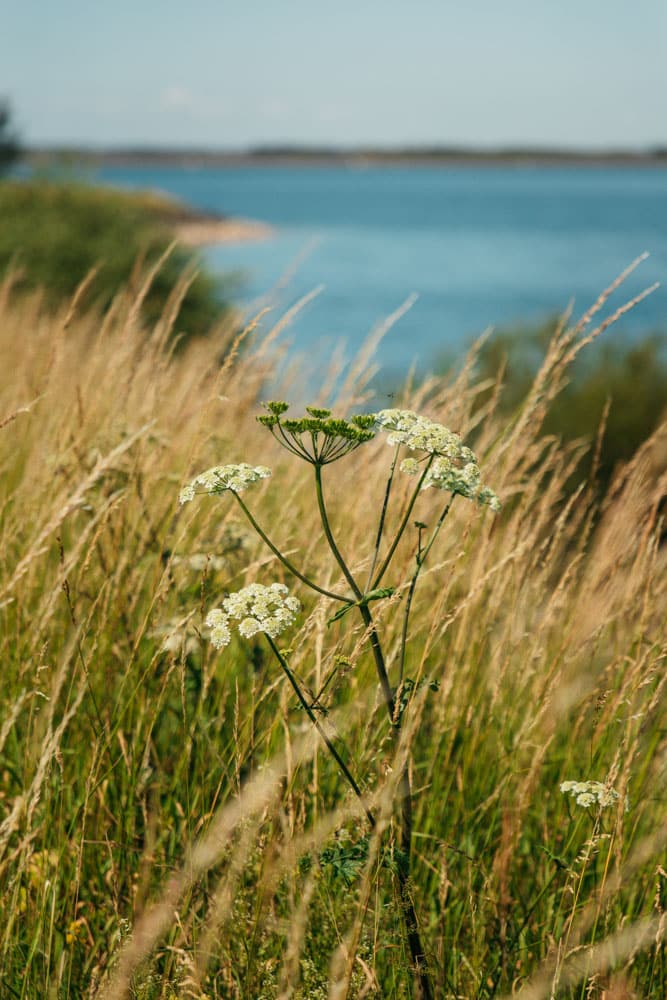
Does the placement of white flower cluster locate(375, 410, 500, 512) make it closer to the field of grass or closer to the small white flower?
the field of grass

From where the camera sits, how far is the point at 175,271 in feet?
32.8

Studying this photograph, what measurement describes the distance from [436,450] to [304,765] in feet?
2.80

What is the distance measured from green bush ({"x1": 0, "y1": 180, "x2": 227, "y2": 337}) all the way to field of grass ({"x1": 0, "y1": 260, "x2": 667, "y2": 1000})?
6.73 m

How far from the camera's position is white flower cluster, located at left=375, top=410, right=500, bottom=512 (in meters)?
1.37

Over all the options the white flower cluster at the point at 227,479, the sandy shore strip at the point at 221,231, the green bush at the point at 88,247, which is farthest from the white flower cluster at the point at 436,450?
the sandy shore strip at the point at 221,231

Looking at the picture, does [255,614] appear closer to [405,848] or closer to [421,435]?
[421,435]

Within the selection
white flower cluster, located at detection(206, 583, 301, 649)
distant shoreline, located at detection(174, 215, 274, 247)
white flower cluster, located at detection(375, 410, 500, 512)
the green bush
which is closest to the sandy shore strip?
distant shoreline, located at detection(174, 215, 274, 247)

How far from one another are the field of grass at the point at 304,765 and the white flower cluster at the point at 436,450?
238mm

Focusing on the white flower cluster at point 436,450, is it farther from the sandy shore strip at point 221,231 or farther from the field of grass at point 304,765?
the sandy shore strip at point 221,231

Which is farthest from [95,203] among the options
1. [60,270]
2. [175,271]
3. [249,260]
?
[249,260]

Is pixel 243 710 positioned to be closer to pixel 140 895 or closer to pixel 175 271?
pixel 140 895

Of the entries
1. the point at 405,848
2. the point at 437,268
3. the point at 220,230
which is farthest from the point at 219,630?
the point at 220,230

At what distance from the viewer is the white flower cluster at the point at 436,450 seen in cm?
137

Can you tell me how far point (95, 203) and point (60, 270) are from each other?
76.9 inches
